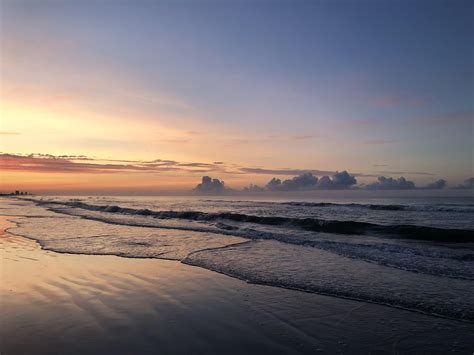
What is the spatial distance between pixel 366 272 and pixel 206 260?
4502 mm

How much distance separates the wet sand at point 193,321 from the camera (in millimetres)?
4242

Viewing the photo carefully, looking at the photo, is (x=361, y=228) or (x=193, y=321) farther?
(x=361, y=228)

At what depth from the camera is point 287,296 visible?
6465mm

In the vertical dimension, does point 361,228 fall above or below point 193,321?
below

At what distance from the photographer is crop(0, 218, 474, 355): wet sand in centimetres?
424

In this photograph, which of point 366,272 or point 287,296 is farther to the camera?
point 366,272

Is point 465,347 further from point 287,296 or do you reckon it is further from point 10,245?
point 10,245

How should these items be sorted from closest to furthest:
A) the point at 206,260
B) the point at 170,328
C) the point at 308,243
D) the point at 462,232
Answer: the point at 170,328 → the point at 206,260 → the point at 308,243 → the point at 462,232

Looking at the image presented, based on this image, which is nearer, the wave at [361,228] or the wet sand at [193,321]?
the wet sand at [193,321]

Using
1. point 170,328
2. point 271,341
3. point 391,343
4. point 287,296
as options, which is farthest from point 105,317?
point 391,343

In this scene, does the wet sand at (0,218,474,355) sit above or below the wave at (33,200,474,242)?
above

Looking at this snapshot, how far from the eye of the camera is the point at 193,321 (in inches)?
199

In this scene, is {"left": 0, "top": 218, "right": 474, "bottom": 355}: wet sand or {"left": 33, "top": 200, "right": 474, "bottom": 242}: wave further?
{"left": 33, "top": 200, "right": 474, "bottom": 242}: wave

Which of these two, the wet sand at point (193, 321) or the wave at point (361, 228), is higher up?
the wet sand at point (193, 321)
